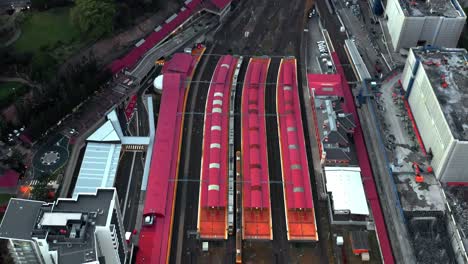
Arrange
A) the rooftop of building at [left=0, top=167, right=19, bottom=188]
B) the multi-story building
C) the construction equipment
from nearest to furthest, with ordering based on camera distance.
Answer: the multi-story building
the rooftop of building at [left=0, top=167, right=19, bottom=188]
the construction equipment

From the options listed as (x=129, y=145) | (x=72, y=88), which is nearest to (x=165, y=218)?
(x=129, y=145)

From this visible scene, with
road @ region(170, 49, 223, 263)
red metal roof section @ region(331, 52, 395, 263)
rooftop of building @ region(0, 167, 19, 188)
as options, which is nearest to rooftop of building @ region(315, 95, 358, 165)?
red metal roof section @ region(331, 52, 395, 263)

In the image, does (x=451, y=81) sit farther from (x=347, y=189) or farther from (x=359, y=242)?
(x=359, y=242)

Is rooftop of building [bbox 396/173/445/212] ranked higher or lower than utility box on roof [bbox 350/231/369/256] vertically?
higher

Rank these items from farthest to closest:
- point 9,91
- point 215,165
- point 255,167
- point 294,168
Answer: point 9,91 → point 255,167 → point 294,168 → point 215,165

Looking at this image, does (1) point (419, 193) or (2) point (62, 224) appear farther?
(1) point (419, 193)

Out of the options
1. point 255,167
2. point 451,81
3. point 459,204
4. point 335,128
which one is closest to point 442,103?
point 451,81

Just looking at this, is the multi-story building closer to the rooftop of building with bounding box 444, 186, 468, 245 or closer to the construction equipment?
the construction equipment
